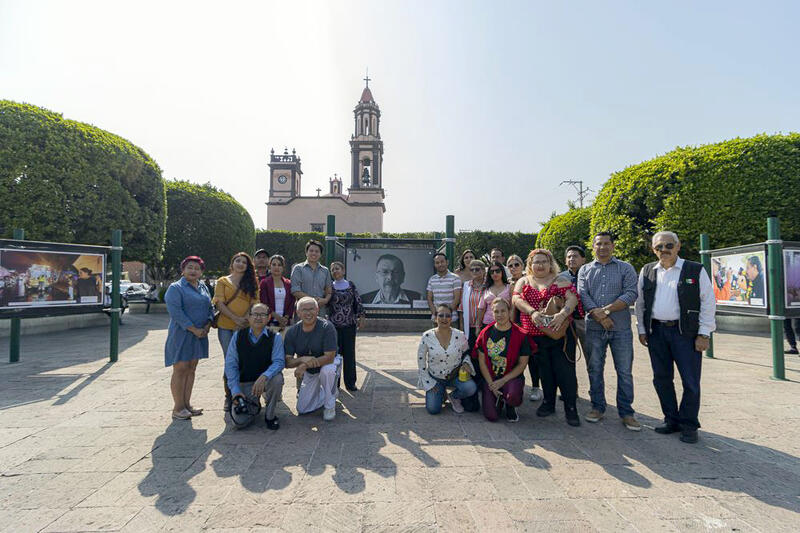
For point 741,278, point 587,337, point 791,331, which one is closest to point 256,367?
point 587,337

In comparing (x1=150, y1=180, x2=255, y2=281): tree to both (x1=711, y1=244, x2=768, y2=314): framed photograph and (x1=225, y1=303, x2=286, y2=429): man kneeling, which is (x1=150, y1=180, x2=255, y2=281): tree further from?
(x1=711, y1=244, x2=768, y2=314): framed photograph

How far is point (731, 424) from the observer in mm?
4184

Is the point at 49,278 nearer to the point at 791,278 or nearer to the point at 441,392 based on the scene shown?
the point at 441,392

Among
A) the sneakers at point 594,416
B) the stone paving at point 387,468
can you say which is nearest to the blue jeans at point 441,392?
the stone paving at point 387,468

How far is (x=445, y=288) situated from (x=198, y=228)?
18.0m

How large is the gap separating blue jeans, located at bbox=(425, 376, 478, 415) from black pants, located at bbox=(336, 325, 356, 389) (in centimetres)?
144

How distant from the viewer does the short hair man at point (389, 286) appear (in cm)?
690

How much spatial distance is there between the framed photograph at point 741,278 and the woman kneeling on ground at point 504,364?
181 inches

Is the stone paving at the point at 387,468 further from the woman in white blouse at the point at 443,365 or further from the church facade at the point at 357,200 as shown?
the church facade at the point at 357,200

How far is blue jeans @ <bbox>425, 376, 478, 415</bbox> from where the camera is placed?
4562 mm

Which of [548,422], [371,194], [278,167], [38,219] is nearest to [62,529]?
[548,422]

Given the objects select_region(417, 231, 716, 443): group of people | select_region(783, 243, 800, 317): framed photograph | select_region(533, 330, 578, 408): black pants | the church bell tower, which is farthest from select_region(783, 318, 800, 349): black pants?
the church bell tower

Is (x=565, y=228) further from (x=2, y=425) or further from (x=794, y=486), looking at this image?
(x=2, y=425)

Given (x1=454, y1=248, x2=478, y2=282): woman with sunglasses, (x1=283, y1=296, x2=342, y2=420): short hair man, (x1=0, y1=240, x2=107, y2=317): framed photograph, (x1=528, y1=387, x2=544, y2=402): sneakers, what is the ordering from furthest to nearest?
(x1=0, y1=240, x2=107, y2=317): framed photograph < (x1=454, y1=248, x2=478, y2=282): woman with sunglasses < (x1=528, y1=387, x2=544, y2=402): sneakers < (x1=283, y1=296, x2=342, y2=420): short hair man
